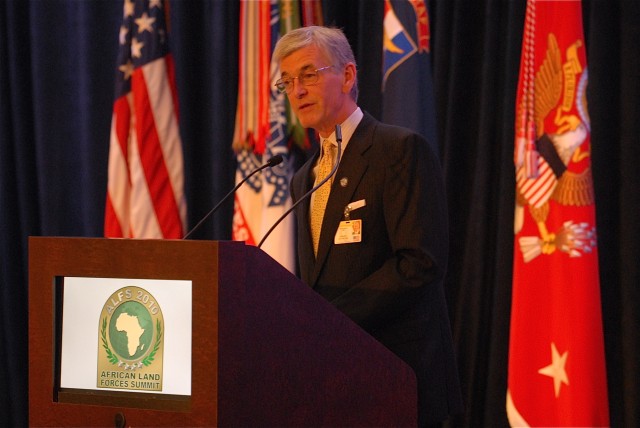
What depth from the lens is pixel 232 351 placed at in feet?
3.88

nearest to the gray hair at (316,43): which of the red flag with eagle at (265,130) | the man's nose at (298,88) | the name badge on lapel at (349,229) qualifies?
the man's nose at (298,88)

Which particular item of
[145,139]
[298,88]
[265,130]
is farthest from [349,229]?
[145,139]

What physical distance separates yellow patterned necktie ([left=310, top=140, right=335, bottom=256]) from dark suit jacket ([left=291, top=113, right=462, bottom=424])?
81 millimetres

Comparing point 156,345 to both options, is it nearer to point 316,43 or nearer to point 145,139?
point 316,43

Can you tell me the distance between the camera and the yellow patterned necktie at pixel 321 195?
201 centimetres

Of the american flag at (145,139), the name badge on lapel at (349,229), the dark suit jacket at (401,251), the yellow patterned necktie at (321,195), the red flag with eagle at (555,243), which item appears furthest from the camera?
the american flag at (145,139)

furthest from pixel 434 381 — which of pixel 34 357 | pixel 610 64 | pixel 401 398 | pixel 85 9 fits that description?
pixel 85 9

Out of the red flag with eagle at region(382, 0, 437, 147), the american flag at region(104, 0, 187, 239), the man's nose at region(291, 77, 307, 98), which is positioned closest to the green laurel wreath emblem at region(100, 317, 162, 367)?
the man's nose at region(291, 77, 307, 98)

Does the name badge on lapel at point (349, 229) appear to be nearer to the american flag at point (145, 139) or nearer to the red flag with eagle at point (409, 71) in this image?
the red flag with eagle at point (409, 71)

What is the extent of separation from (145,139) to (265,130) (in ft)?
2.22

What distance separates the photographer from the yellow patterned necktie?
2008 millimetres

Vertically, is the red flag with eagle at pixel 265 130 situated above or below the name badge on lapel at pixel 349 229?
above

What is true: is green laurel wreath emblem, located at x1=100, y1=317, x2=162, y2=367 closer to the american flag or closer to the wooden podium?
the wooden podium

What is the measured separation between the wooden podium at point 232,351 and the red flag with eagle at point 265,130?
7.61 ft
